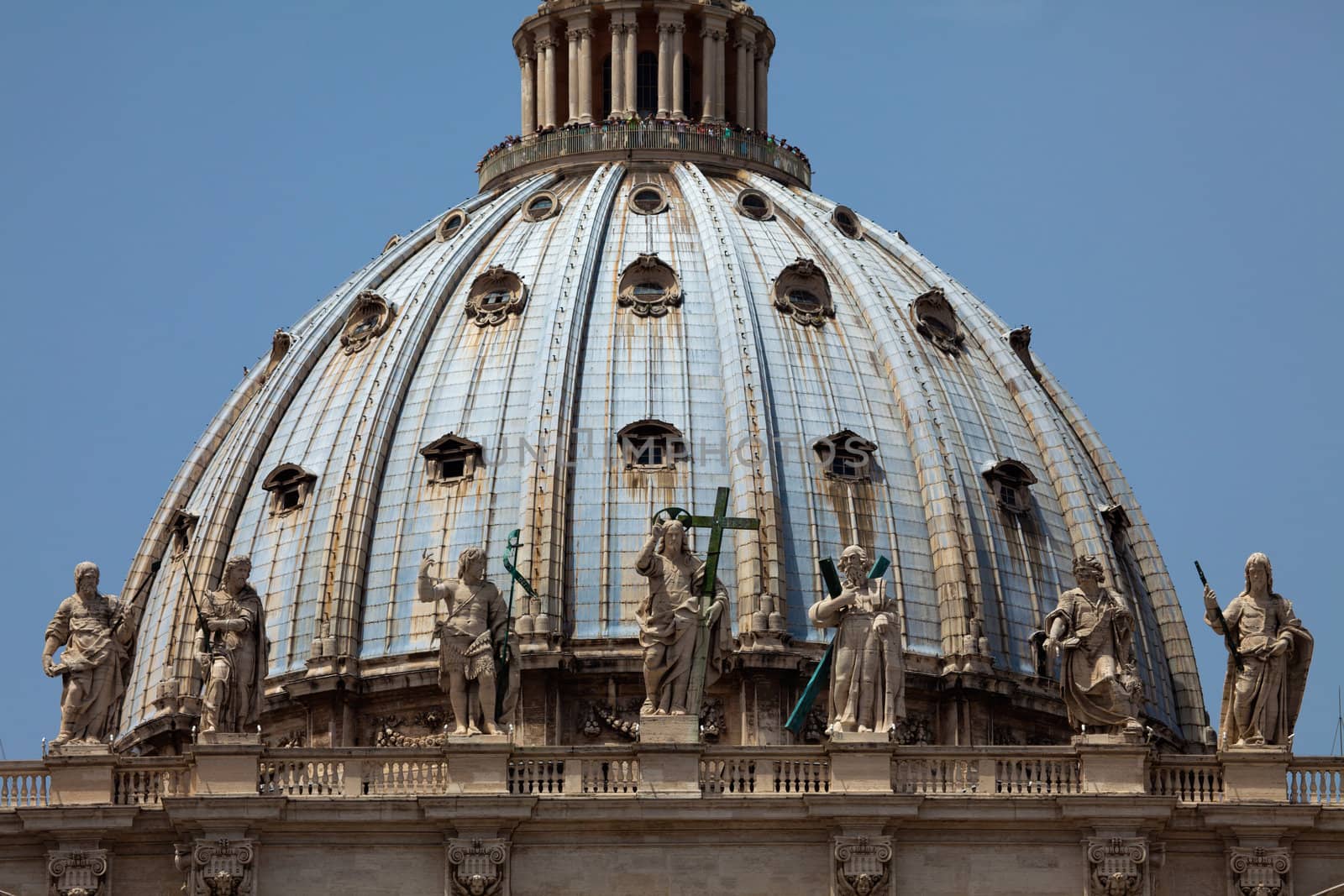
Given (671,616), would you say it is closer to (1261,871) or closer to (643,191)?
(1261,871)

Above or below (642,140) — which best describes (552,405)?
below

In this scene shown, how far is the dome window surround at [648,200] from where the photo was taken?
122m

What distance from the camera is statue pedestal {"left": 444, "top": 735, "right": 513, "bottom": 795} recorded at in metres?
75.4

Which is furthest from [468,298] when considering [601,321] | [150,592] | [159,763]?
[159,763]

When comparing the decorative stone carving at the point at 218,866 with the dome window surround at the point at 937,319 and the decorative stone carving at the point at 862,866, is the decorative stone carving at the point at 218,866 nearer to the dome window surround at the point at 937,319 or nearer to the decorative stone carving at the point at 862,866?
the decorative stone carving at the point at 862,866

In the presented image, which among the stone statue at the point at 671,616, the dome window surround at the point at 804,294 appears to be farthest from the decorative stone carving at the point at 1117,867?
the dome window surround at the point at 804,294

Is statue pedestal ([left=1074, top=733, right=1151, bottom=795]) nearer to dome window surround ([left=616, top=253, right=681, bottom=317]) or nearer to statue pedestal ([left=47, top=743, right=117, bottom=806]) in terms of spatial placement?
statue pedestal ([left=47, top=743, right=117, bottom=806])

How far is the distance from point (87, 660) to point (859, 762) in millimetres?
12693

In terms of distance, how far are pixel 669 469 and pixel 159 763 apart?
125 ft

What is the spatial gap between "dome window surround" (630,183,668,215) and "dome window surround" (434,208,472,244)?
15.5 ft

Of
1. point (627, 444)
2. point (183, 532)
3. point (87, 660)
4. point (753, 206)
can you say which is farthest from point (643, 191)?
point (87, 660)

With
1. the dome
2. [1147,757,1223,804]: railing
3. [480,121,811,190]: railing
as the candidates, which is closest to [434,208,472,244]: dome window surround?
the dome

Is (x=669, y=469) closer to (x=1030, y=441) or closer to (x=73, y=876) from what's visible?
(x=1030, y=441)

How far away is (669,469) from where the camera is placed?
113125 millimetres
